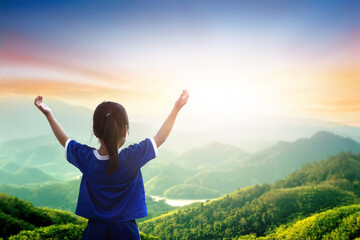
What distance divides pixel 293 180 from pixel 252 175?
229 ft

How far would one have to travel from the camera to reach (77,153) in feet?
6.19

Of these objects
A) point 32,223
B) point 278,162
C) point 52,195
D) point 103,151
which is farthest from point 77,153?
point 278,162

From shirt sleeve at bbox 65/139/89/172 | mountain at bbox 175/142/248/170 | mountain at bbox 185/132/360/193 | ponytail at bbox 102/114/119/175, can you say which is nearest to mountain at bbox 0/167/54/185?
mountain at bbox 185/132/360/193

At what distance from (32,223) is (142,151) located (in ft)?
25.4

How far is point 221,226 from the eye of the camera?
33062 mm

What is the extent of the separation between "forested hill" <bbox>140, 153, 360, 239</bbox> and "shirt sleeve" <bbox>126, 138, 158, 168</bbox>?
31525 millimetres

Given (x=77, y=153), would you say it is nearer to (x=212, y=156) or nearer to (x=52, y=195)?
(x=52, y=195)

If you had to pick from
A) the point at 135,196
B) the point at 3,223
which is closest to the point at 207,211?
the point at 3,223

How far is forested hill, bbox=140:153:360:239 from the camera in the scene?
32056mm

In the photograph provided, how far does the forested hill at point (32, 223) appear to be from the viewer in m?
5.14

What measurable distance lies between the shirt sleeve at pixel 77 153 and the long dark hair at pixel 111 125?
13 cm

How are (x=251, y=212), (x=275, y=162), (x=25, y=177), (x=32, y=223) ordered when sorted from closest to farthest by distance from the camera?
(x=32, y=223) → (x=251, y=212) → (x=25, y=177) → (x=275, y=162)

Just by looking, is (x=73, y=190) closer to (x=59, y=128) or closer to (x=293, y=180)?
(x=293, y=180)

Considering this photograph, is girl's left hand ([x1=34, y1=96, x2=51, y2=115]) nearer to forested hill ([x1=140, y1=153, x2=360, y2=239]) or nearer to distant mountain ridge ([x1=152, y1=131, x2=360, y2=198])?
forested hill ([x1=140, y1=153, x2=360, y2=239])
